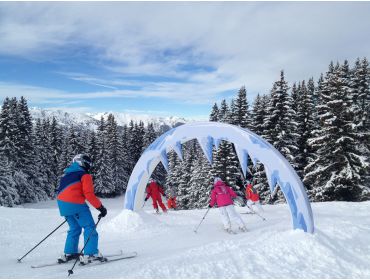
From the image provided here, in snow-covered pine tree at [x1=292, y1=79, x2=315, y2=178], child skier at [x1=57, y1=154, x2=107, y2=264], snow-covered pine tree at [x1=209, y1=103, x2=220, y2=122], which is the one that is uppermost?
snow-covered pine tree at [x1=209, y1=103, x2=220, y2=122]

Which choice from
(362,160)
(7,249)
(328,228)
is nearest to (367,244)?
(328,228)

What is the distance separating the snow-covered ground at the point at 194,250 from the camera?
5477mm

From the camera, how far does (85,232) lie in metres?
6.36

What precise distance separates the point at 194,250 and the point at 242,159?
3.57 meters

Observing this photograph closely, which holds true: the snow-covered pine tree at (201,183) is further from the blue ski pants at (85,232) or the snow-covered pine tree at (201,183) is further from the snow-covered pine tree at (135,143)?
the blue ski pants at (85,232)

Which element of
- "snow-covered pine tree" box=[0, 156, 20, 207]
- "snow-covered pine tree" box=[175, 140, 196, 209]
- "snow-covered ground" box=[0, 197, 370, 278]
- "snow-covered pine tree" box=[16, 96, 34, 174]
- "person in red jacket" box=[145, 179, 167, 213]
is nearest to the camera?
"snow-covered ground" box=[0, 197, 370, 278]

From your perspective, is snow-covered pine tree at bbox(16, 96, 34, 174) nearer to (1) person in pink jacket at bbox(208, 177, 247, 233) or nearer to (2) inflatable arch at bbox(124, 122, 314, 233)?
(2) inflatable arch at bbox(124, 122, 314, 233)

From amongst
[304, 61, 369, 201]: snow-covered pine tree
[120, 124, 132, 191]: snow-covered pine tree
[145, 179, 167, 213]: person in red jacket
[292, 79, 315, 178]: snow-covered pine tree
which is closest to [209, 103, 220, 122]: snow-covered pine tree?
[120, 124, 132, 191]: snow-covered pine tree

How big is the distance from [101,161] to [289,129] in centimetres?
2789

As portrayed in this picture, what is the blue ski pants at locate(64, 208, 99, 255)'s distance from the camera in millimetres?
6305

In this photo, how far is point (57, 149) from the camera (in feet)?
165

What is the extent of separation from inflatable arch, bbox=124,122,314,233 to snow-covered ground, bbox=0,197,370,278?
53 cm

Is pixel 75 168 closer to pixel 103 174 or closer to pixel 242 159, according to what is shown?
pixel 242 159

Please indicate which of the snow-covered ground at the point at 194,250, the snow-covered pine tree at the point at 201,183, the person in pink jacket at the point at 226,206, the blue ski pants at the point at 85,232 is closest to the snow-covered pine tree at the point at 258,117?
the snow-covered pine tree at the point at 201,183
